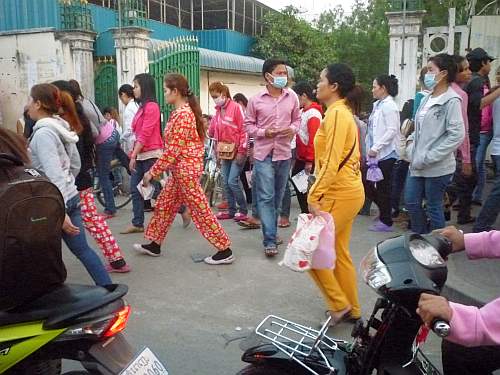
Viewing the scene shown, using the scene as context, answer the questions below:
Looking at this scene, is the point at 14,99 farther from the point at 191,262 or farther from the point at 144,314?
the point at 144,314

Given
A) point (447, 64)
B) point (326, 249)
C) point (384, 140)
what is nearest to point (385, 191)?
point (384, 140)

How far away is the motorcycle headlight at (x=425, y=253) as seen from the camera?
195 cm

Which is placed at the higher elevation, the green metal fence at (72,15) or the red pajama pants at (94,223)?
the green metal fence at (72,15)

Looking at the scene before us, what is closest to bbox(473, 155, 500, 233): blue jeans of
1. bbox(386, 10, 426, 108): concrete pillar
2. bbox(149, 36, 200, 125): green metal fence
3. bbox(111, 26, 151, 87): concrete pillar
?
bbox(386, 10, 426, 108): concrete pillar

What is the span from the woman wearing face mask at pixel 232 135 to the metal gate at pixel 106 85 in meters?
3.96

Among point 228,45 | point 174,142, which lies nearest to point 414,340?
point 174,142

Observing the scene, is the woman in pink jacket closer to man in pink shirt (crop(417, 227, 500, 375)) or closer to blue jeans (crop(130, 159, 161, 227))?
blue jeans (crop(130, 159, 161, 227))

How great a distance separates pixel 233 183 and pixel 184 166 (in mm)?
1993

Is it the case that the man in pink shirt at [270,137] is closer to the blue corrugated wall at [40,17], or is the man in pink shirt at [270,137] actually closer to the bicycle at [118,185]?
the bicycle at [118,185]

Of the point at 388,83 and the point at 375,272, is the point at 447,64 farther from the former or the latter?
the point at 375,272

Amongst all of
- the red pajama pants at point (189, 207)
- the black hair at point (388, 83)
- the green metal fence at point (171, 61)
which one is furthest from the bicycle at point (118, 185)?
the black hair at point (388, 83)

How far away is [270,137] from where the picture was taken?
5453mm

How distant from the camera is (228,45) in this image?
18.0m

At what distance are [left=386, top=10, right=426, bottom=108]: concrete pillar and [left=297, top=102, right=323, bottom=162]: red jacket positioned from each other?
3.47m
